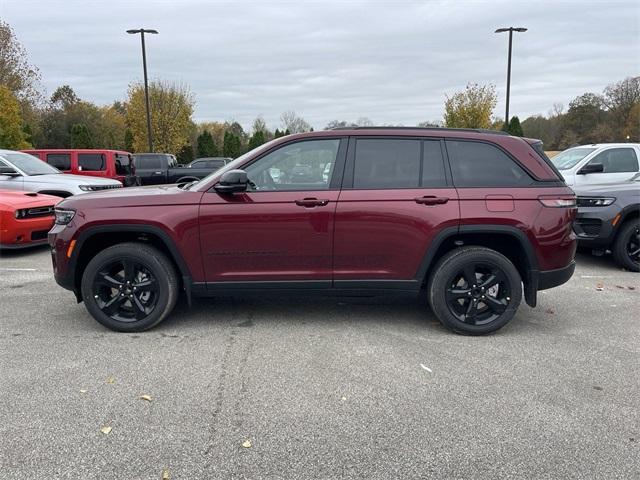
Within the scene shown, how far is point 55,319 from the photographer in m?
4.87

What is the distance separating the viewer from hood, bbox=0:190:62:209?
25.6ft

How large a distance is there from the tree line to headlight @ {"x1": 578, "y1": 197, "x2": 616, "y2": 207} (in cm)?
2059

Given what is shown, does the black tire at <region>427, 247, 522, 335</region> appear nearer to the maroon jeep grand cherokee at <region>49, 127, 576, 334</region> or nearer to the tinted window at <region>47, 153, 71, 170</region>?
the maroon jeep grand cherokee at <region>49, 127, 576, 334</region>

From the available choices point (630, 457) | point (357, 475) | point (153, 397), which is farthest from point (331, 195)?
point (630, 457)

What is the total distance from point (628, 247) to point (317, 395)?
5.92 m

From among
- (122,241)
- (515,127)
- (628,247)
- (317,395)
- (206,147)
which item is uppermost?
(515,127)

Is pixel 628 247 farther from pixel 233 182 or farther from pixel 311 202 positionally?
pixel 233 182

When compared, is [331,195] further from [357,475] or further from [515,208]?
[357,475]

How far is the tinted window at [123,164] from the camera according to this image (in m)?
14.7

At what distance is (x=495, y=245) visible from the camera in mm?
4598

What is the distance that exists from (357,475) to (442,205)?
2473 millimetres

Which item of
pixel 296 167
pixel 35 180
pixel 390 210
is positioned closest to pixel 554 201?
pixel 390 210

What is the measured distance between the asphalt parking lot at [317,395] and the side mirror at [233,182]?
50.5 inches

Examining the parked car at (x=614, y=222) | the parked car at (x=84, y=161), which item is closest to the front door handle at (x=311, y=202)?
the parked car at (x=614, y=222)
